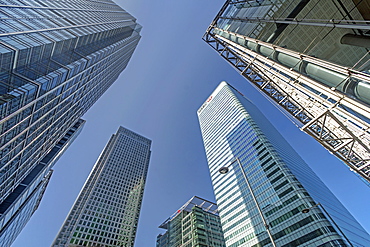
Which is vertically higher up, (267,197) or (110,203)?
(267,197)

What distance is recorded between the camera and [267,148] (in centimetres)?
6662

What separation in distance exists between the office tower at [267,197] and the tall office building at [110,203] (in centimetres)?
5819

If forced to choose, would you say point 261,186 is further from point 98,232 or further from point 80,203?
point 80,203

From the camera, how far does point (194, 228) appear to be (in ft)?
263

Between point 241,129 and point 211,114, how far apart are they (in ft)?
120

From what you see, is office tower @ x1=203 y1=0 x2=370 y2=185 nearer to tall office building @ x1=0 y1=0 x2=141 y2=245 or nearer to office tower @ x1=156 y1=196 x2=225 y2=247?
tall office building @ x1=0 y1=0 x2=141 y2=245

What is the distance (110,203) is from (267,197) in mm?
87804

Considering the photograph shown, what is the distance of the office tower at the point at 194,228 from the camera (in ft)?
257

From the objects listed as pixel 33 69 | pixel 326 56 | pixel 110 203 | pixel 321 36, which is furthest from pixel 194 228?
pixel 321 36

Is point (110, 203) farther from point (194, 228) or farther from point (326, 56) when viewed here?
point (326, 56)

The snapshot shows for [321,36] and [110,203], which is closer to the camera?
[321,36]

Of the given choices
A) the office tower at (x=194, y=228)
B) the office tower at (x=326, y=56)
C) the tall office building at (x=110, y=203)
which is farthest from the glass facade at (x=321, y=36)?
the tall office building at (x=110, y=203)

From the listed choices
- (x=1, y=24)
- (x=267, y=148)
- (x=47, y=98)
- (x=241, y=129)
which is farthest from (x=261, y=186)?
(x=1, y=24)

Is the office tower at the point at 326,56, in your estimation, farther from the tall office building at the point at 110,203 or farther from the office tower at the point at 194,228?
the tall office building at the point at 110,203
